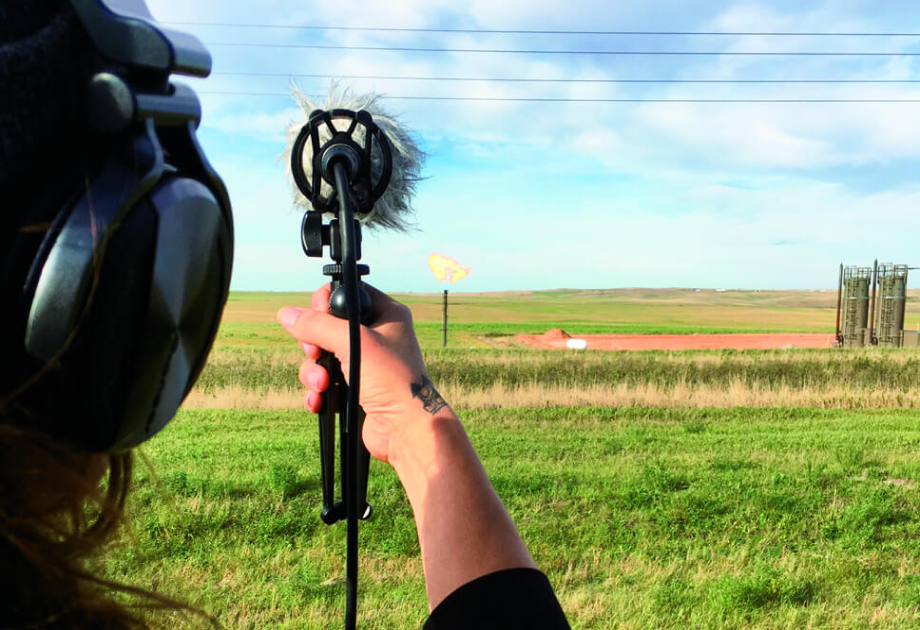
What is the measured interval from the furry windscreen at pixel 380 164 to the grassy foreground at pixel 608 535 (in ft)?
5.18

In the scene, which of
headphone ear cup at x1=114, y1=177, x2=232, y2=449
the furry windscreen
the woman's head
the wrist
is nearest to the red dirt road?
the furry windscreen

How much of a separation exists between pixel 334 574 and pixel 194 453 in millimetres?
3709

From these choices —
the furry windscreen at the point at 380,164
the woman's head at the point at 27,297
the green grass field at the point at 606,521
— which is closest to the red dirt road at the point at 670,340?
the green grass field at the point at 606,521

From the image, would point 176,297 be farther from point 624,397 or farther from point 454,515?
point 624,397

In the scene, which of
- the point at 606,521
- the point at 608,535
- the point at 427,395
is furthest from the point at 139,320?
the point at 606,521

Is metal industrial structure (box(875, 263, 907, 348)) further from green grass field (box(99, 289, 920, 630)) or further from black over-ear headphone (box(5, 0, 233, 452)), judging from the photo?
black over-ear headphone (box(5, 0, 233, 452))

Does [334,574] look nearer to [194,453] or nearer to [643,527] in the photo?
[643,527]

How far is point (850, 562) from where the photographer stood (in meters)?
4.26

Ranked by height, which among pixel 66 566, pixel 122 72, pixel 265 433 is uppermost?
pixel 122 72

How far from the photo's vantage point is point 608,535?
4.73 meters

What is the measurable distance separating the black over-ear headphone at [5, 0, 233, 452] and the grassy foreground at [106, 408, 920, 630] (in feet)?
7.45

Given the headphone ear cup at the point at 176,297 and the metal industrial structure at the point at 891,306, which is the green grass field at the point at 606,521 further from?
the metal industrial structure at the point at 891,306

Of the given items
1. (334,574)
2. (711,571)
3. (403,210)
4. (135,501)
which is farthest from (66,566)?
(135,501)

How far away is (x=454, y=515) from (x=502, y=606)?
0.56 feet
